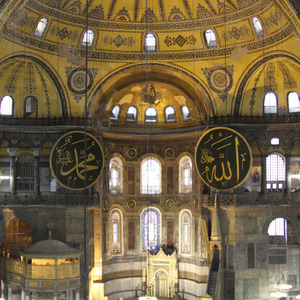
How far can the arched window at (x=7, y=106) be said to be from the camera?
844 inches

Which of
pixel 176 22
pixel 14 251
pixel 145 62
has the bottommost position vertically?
pixel 14 251

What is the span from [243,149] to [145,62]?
6.07 metres

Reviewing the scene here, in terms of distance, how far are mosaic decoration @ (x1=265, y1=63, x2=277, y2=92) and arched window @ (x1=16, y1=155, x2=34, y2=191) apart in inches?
387

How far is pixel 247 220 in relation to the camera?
70.2ft

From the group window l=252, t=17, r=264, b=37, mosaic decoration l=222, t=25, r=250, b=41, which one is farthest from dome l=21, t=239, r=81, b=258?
window l=252, t=17, r=264, b=37

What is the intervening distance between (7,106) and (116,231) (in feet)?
23.1

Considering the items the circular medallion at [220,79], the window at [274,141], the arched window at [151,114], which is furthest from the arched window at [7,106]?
the window at [274,141]

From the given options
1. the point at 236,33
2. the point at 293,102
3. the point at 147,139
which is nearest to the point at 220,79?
the point at 236,33

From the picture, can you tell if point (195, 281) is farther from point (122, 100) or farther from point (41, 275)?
point (122, 100)

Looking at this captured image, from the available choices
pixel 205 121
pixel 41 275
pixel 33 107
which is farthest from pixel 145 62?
pixel 41 275

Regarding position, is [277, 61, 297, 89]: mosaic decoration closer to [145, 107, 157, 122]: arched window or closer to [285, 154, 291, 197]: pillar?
[285, 154, 291, 197]: pillar

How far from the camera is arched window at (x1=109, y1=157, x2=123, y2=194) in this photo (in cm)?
2403

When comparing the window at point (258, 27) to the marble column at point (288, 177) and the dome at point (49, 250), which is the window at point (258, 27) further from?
the dome at point (49, 250)

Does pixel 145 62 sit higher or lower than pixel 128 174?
higher
